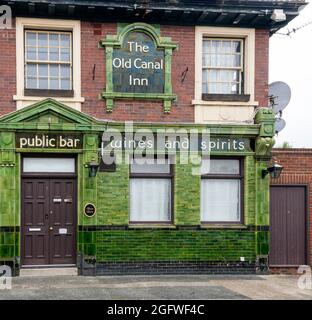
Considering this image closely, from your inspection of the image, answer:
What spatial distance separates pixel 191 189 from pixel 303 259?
3526 mm

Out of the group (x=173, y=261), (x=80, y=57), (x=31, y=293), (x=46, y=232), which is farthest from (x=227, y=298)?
(x=80, y=57)

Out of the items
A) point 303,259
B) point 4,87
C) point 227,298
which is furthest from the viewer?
point 303,259

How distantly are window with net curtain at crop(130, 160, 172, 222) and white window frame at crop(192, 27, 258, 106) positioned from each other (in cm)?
209

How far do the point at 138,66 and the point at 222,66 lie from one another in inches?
86.1

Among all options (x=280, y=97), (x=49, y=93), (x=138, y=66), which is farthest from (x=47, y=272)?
(x=280, y=97)

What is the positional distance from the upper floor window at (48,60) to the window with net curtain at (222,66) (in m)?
3.43

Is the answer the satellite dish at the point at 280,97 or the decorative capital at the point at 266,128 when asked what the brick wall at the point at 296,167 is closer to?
the decorative capital at the point at 266,128

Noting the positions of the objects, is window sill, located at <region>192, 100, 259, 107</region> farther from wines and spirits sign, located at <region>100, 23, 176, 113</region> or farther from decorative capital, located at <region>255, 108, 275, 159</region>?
wines and spirits sign, located at <region>100, 23, 176, 113</region>

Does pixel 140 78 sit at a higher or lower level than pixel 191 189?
higher

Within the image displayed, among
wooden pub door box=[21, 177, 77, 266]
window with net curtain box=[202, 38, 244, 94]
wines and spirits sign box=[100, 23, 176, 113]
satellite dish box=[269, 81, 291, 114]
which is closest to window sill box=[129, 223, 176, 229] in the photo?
wooden pub door box=[21, 177, 77, 266]

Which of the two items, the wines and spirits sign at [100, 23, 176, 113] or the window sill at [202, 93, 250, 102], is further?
the window sill at [202, 93, 250, 102]

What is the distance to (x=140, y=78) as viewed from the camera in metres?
14.0

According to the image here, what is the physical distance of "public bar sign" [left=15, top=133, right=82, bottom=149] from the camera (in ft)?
43.8

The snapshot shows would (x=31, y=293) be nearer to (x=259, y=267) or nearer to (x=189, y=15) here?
(x=259, y=267)
